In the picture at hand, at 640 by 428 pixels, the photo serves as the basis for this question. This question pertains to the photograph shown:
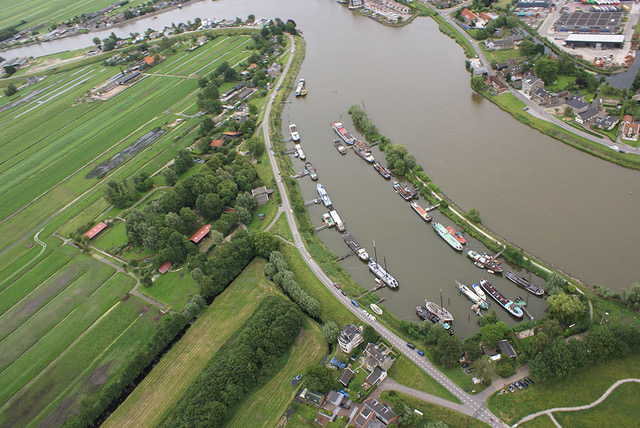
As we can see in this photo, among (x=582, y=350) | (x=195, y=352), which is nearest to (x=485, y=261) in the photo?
(x=582, y=350)

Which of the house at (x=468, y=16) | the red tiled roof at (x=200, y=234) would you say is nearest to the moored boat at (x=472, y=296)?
the red tiled roof at (x=200, y=234)

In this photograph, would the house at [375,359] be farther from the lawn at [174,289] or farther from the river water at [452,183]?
the lawn at [174,289]

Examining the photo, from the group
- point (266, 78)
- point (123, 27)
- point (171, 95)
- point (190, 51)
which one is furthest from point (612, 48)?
point (123, 27)

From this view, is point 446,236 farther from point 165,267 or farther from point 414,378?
point 165,267

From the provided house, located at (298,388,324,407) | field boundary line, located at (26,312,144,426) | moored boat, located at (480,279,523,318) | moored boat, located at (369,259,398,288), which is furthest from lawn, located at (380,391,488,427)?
field boundary line, located at (26,312,144,426)

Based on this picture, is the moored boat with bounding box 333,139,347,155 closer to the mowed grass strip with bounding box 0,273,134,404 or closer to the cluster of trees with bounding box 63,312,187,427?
the cluster of trees with bounding box 63,312,187,427
